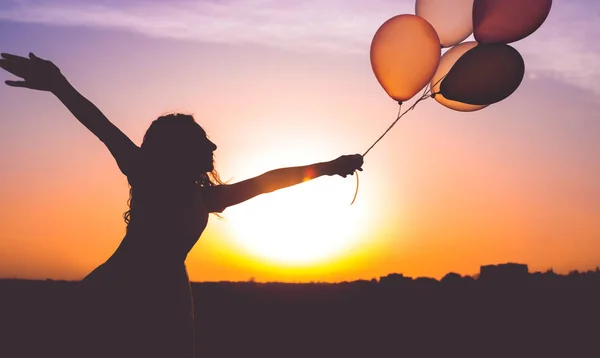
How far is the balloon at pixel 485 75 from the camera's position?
467 centimetres

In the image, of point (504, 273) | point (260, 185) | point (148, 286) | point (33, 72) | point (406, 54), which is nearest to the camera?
point (148, 286)

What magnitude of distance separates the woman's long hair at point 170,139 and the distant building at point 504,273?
9197mm

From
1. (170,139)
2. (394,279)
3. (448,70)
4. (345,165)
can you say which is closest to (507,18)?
(448,70)

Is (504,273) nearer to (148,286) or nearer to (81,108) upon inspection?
(148,286)

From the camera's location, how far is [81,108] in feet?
9.23

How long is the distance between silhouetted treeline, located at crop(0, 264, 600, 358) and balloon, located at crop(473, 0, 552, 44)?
447cm

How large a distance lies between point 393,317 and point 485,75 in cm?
599

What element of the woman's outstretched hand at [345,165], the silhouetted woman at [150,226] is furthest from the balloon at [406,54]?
the silhouetted woman at [150,226]

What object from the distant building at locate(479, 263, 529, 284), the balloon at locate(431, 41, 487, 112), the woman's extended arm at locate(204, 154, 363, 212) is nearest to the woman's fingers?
the woman's extended arm at locate(204, 154, 363, 212)

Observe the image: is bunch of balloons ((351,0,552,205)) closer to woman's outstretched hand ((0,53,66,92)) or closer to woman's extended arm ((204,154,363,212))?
woman's extended arm ((204,154,363,212))

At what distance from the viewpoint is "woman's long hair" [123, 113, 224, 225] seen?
294cm

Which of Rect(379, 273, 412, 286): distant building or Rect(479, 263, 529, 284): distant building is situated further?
Rect(379, 273, 412, 286): distant building

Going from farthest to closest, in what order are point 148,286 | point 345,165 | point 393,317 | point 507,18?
1. point 393,317
2. point 507,18
3. point 345,165
4. point 148,286

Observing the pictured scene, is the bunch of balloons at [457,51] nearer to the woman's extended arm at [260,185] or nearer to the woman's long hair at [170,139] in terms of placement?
the woman's extended arm at [260,185]
